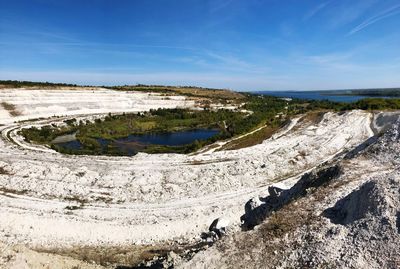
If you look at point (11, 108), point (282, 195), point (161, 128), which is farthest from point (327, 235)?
point (11, 108)

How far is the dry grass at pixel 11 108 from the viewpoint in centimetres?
7574

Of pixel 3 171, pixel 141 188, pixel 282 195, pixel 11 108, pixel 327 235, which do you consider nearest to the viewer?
pixel 327 235

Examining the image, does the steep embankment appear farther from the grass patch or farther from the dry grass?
the dry grass

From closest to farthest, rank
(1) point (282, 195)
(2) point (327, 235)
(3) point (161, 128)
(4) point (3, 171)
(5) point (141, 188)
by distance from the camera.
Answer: (2) point (327, 235)
(1) point (282, 195)
(5) point (141, 188)
(4) point (3, 171)
(3) point (161, 128)

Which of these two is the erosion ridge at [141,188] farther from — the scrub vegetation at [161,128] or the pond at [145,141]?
Result: the pond at [145,141]

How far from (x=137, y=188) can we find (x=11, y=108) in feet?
192

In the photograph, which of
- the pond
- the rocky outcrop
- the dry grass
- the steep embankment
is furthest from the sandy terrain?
the dry grass

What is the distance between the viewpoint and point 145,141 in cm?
6081

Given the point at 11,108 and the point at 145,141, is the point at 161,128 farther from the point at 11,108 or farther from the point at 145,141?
the point at 11,108

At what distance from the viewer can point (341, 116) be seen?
59844mm

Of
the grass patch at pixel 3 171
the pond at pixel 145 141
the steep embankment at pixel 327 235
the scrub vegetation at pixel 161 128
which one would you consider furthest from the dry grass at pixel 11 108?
the steep embankment at pixel 327 235

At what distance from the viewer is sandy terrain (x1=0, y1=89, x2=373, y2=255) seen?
2492 centimetres

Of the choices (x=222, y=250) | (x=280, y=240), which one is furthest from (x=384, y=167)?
(x=222, y=250)

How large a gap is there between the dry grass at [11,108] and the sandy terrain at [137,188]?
28.4m
